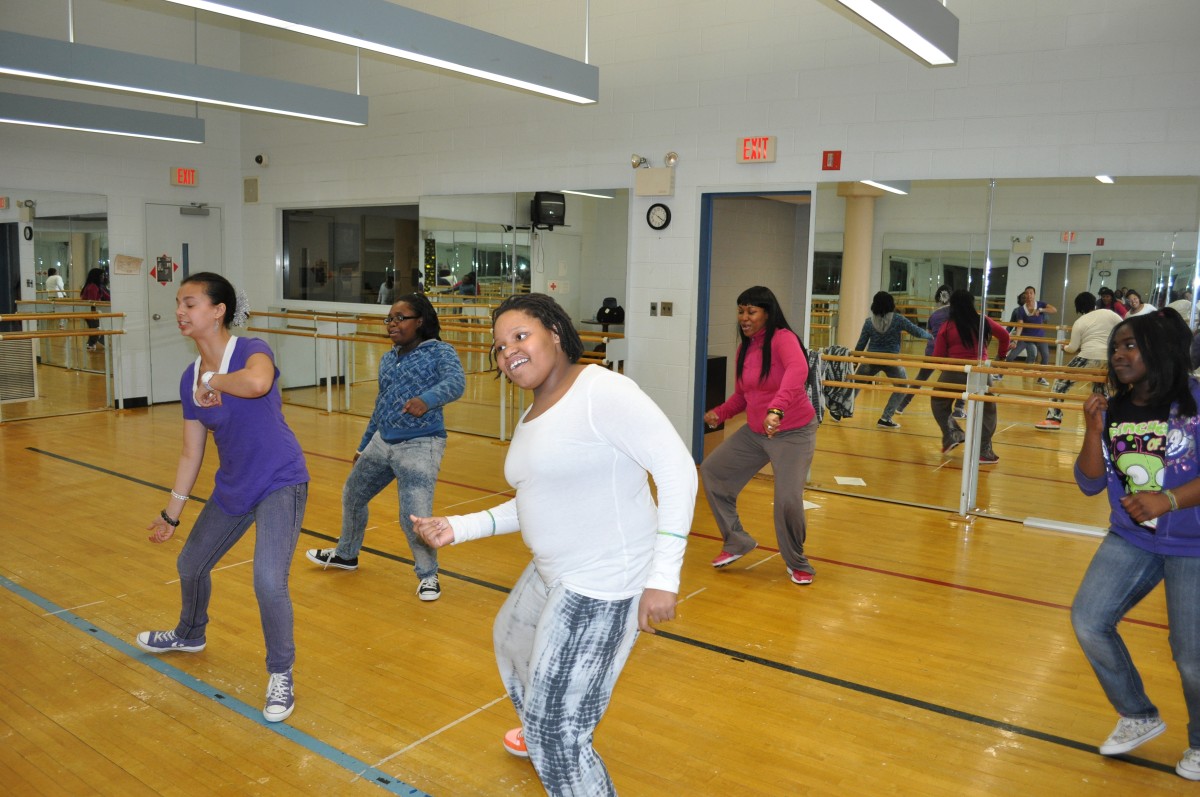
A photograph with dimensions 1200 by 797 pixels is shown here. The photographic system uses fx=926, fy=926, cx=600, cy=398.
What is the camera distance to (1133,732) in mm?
3143

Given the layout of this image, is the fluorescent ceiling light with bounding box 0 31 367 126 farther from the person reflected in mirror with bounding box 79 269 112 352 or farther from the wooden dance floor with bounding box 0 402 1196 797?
the person reflected in mirror with bounding box 79 269 112 352

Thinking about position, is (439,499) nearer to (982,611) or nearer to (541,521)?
(982,611)

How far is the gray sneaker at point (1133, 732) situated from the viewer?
10.3ft

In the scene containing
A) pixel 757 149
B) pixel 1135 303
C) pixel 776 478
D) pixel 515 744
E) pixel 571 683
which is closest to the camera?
pixel 571 683

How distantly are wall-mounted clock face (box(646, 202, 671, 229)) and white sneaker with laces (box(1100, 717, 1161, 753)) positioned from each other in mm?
5414

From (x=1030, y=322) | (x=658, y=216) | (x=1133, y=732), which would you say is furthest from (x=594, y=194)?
(x=1133, y=732)

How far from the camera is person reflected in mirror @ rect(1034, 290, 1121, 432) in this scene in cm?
618

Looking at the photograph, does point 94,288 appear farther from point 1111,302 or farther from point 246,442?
point 1111,302

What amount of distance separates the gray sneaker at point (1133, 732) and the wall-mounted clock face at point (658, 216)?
5414 millimetres

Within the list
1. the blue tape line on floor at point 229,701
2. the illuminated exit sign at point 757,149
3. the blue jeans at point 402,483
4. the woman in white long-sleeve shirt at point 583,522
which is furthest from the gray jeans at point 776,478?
the illuminated exit sign at point 757,149

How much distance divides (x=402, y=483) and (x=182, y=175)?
7797 mm

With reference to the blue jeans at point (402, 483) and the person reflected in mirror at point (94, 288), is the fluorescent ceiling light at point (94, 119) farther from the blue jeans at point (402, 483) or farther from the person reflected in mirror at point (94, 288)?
the blue jeans at point (402, 483)

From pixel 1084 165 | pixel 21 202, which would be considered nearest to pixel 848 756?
pixel 1084 165

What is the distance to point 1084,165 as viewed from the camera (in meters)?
6.00
